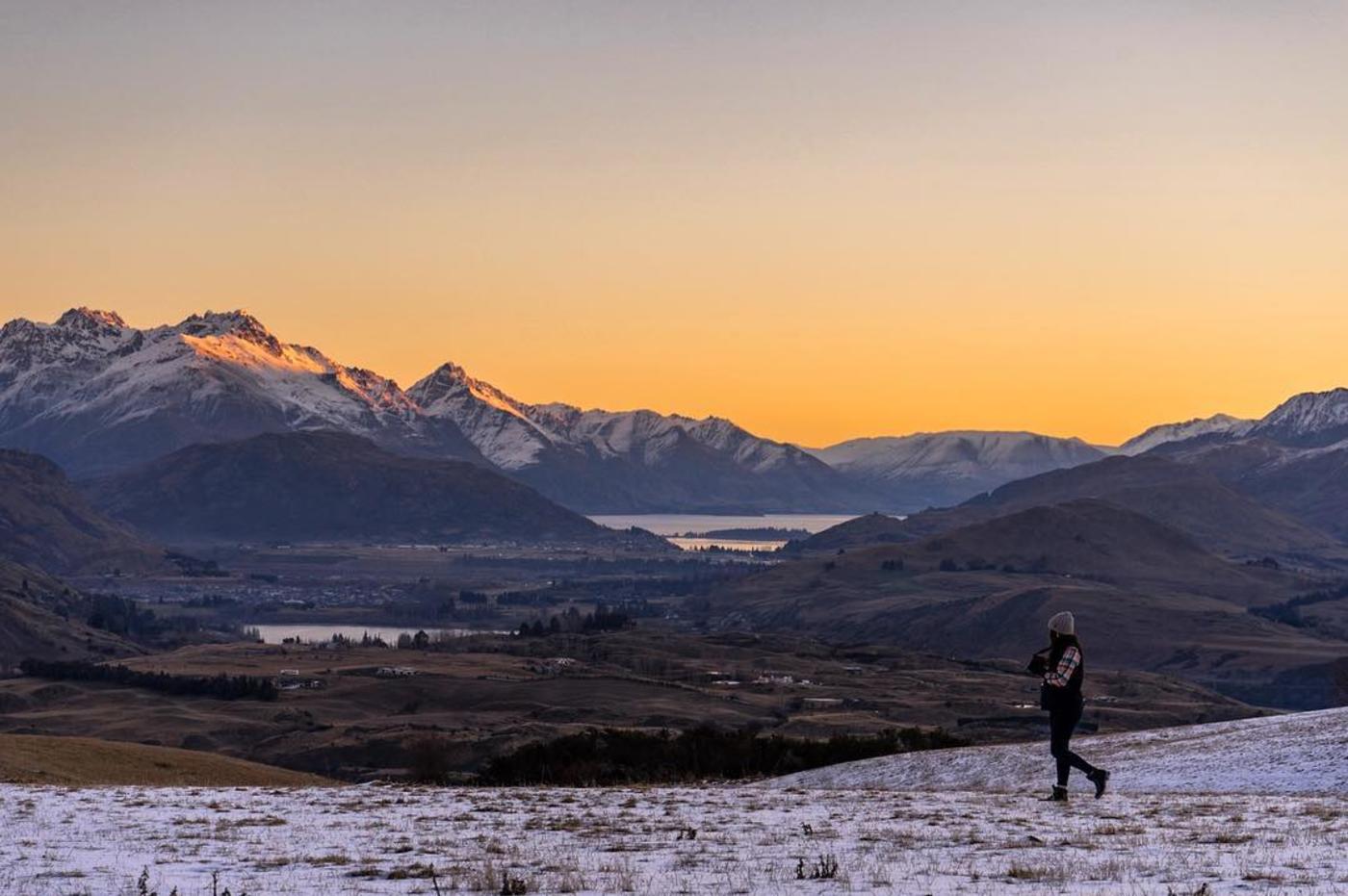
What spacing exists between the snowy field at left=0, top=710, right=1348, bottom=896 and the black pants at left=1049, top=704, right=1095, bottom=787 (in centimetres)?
70

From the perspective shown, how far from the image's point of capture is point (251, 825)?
2994 centimetres

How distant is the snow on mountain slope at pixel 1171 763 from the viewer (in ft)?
127

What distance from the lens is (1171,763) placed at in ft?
138

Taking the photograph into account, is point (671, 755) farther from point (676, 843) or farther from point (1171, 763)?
point (676, 843)

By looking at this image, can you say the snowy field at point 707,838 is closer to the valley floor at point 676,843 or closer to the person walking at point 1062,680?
the valley floor at point 676,843

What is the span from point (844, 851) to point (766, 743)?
34956mm

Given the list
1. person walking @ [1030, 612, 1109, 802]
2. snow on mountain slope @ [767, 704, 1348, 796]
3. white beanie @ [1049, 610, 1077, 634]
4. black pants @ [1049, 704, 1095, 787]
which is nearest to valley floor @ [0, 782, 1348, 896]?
black pants @ [1049, 704, 1095, 787]

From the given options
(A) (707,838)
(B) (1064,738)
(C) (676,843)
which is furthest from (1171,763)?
(C) (676,843)

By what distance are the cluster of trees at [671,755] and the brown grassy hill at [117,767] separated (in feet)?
23.4

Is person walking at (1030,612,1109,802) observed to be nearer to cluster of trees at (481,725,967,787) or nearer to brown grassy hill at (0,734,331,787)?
cluster of trees at (481,725,967,787)

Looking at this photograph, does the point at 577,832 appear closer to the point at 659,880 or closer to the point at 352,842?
the point at 352,842

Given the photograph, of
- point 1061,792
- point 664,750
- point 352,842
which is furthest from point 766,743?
point 352,842

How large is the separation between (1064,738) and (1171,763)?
1232cm

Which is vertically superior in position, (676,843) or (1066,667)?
(1066,667)
